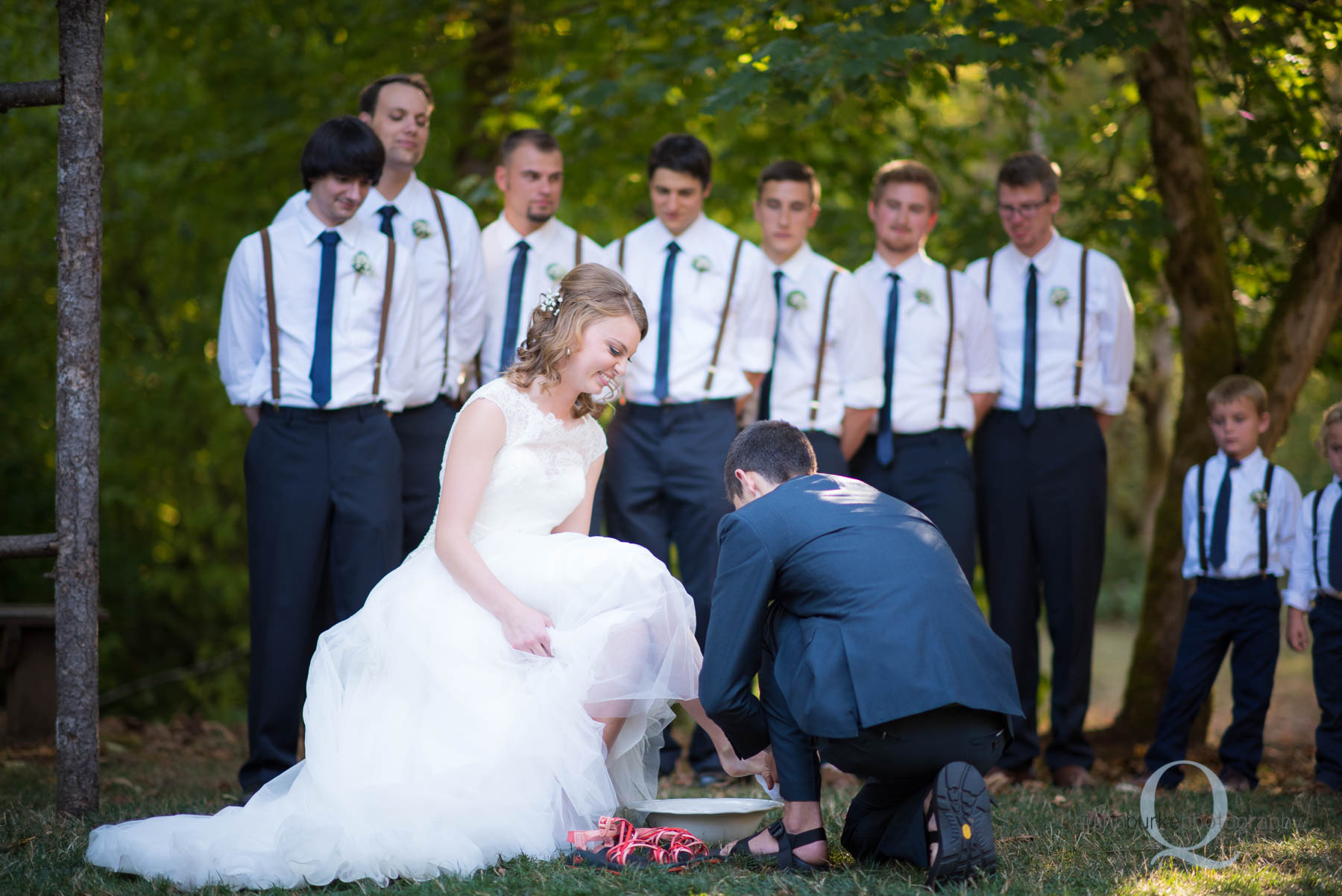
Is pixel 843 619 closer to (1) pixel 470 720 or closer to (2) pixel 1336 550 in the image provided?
(1) pixel 470 720

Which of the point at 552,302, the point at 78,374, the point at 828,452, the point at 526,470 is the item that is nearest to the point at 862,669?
the point at 526,470

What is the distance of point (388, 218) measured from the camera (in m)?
5.23

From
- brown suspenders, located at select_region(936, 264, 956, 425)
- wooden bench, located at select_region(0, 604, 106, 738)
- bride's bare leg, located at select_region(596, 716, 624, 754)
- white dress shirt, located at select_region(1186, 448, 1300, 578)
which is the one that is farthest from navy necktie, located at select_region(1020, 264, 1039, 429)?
wooden bench, located at select_region(0, 604, 106, 738)

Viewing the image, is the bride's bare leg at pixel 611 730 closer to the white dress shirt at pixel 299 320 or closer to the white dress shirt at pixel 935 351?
the white dress shirt at pixel 299 320

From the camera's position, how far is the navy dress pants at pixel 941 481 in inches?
217

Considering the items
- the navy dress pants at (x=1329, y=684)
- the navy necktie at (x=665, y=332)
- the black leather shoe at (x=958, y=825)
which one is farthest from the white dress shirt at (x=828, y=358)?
the black leather shoe at (x=958, y=825)

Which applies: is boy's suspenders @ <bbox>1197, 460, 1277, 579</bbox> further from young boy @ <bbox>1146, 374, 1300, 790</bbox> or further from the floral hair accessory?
the floral hair accessory

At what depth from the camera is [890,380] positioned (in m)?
5.65

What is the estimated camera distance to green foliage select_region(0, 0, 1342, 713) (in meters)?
6.85

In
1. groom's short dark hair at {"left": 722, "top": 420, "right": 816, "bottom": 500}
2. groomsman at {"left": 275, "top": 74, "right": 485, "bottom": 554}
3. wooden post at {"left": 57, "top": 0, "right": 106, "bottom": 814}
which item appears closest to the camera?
groom's short dark hair at {"left": 722, "top": 420, "right": 816, "bottom": 500}

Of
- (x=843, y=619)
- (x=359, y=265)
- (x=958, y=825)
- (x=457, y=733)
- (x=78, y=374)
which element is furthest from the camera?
(x=359, y=265)

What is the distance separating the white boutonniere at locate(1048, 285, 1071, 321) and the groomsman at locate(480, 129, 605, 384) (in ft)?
6.93

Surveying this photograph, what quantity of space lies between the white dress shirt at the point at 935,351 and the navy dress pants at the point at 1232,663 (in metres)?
1.29

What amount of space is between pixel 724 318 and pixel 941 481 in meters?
1.23
